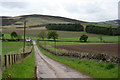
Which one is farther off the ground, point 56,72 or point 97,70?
point 97,70

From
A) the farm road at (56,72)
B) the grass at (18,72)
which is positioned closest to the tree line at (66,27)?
the farm road at (56,72)

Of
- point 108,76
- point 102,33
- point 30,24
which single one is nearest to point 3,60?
point 108,76

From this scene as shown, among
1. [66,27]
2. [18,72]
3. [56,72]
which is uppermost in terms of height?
[66,27]

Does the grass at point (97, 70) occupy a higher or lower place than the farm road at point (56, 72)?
higher

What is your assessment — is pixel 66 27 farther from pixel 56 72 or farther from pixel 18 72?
pixel 18 72

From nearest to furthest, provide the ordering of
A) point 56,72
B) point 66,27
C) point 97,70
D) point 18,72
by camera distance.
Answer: point 18,72, point 97,70, point 56,72, point 66,27

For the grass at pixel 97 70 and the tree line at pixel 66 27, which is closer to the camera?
the grass at pixel 97 70

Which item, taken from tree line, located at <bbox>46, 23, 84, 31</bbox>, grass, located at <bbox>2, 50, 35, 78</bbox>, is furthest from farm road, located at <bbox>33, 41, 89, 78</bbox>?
tree line, located at <bbox>46, 23, 84, 31</bbox>

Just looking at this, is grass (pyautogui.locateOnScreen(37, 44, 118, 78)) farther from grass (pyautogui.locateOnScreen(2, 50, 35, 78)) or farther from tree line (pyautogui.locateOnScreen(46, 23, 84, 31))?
tree line (pyautogui.locateOnScreen(46, 23, 84, 31))

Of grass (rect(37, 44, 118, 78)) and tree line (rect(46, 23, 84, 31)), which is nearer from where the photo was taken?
grass (rect(37, 44, 118, 78))

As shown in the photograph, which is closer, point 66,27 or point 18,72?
point 18,72

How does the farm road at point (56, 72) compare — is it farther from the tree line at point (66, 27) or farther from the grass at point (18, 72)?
the tree line at point (66, 27)

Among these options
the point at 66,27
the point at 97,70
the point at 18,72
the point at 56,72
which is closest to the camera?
the point at 18,72

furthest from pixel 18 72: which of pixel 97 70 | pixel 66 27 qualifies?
pixel 66 27
